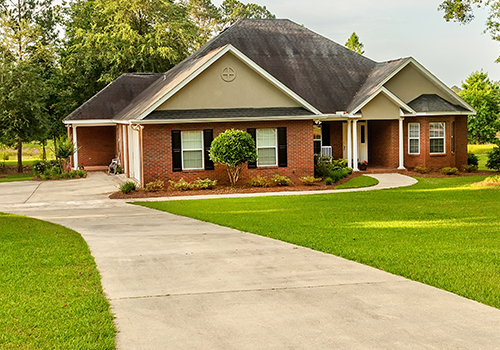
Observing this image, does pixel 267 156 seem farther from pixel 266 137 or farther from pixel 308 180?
pixel 308 180

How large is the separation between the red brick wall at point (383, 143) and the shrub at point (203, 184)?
32.5ft

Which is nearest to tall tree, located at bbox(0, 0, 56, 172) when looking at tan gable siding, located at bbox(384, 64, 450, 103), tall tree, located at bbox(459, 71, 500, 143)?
tan gable siding, located at bbox(384, 64, 450, 103)

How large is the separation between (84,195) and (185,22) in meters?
26.0

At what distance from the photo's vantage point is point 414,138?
28516 mm

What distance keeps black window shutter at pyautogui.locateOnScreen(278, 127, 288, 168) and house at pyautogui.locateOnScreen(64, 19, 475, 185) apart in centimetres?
4

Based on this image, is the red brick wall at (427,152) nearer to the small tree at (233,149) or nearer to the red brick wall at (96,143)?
the small tree at (233,149)

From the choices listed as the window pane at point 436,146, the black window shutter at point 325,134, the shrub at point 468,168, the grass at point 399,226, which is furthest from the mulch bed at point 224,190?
the shrub at point 468,168

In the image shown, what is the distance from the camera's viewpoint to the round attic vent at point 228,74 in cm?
2338

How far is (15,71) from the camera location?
120 feet

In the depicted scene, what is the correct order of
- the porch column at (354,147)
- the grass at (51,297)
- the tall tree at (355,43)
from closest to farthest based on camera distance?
the grass at (51,297) → the porch column at (354,147) → the tall tree at (355,43)

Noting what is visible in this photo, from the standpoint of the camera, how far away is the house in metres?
23.1

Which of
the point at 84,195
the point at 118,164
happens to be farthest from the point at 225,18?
the point at 84,195

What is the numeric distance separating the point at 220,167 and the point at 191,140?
1616 mm

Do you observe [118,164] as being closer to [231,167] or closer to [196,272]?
[231,167]
